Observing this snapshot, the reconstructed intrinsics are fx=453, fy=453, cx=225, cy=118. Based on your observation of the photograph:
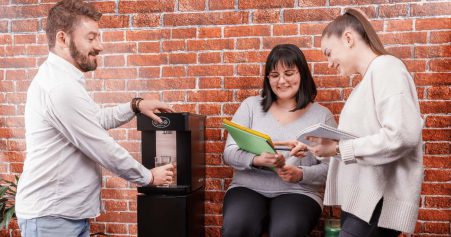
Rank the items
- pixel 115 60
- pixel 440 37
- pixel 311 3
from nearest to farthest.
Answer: pixel 440 37
pixel 311 3
pixel 115 60

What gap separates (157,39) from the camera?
9.41 ft

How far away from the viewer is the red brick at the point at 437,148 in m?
2.59

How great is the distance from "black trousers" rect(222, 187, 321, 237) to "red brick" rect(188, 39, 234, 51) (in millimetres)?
964

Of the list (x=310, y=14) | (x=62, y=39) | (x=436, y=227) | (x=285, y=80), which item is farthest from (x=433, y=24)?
(x=62, y=39)

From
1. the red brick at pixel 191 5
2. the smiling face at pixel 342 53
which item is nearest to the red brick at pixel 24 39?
the red brick at pixel 191 5

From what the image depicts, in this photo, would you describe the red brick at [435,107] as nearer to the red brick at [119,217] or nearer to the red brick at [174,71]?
the red brick at [174,71]

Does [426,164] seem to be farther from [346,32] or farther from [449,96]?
[346,32]

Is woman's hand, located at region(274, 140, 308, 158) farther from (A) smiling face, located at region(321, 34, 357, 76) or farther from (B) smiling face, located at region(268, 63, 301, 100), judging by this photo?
(A) smiling face, located at region(321, 34, 357, 76)

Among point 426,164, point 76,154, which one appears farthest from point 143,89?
point 426,164

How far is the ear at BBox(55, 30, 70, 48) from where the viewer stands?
1.84 metres

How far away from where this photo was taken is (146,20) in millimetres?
2869

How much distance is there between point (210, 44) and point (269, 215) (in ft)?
3.74

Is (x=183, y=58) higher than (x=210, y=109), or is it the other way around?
(x=183, y=58)

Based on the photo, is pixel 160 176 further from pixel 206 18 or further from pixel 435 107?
pixel 435 107
